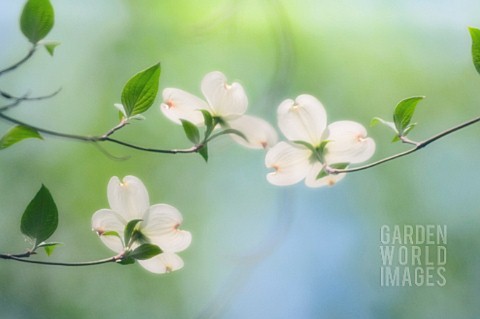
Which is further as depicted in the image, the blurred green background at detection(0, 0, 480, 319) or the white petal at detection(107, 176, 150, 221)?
the blurred green background at detection(0, 0, 480, 319)

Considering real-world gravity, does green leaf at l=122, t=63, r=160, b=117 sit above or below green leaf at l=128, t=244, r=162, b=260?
above

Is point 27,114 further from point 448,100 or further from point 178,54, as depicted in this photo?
point 448,100

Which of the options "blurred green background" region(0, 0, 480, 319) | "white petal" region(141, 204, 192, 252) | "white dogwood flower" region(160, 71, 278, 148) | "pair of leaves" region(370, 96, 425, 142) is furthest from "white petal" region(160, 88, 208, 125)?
"blurred green background" region(0, 0, 480, 319)

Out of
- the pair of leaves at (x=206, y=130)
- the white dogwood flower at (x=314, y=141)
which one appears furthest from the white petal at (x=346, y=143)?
the pair of leaves at (x=206, y=130)

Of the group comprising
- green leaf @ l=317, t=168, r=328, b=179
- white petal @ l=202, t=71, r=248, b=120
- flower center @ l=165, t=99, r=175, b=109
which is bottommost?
green leaf @ l=317, t=168, r=328, b=179

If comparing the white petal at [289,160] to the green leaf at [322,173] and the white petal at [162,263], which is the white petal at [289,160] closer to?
the green leaf at [322,173]

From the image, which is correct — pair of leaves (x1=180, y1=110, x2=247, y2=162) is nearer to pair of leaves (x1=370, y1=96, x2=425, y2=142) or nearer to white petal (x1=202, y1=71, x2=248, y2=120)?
white petal (x1=202, y1=71, x2=248, y2=120)

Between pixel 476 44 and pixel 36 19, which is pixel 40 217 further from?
pixel 476 44

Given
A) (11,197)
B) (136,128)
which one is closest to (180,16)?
(136,128)

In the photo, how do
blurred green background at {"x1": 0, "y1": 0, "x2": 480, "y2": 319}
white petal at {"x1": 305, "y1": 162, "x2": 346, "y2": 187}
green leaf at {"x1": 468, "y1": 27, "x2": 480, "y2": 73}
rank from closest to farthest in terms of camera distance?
green leaf at {"x1": 468, "y1": 27, "x2": 480, "y2": 73} → white petal at {"x1": 305, "y1": 162, "x2": 346, "y2": 187} → blurred green background at {"x1": 0, "y1": 0, "x2": 480, "y2": 319}
